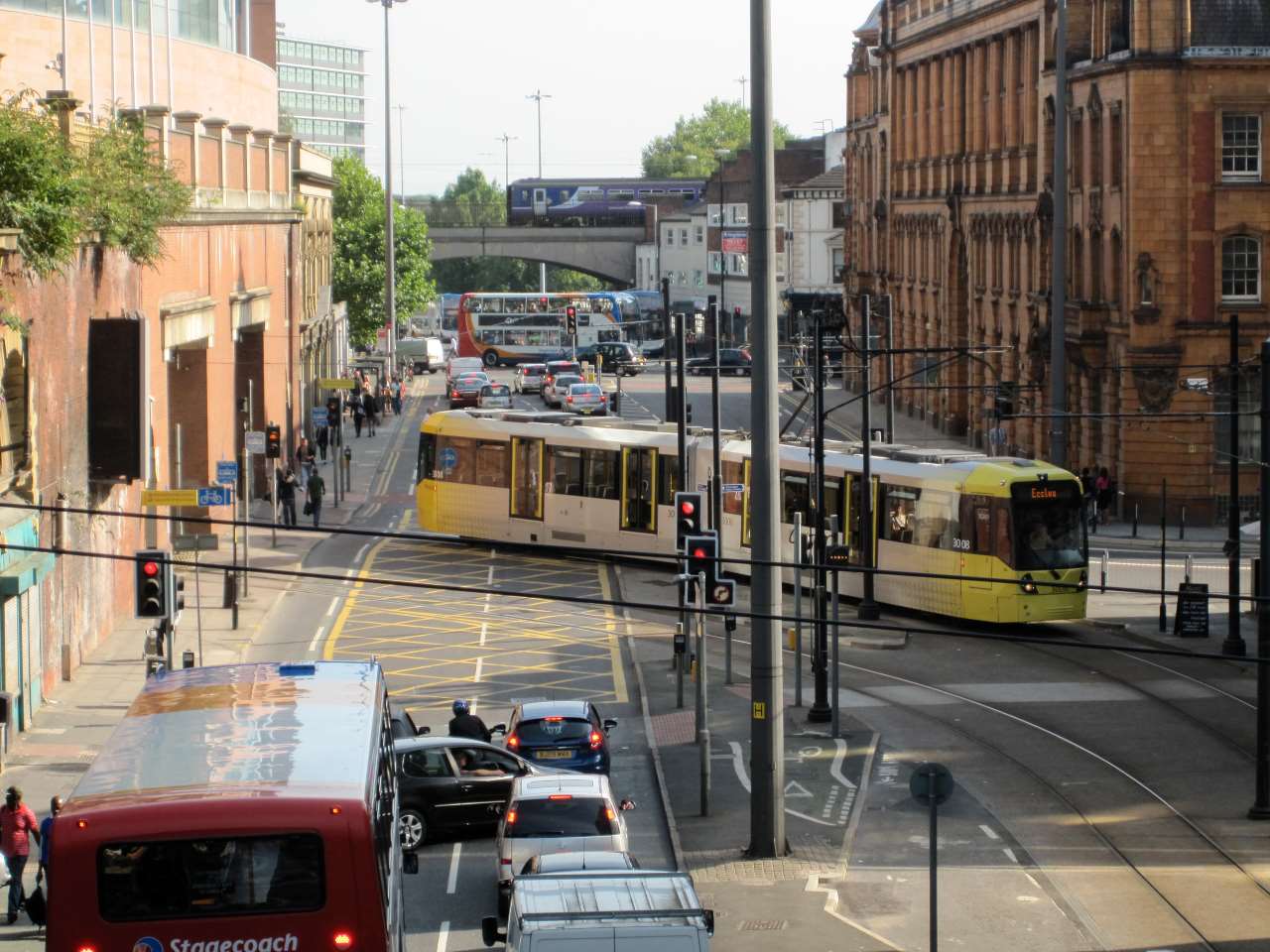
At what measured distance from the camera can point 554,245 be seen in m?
136

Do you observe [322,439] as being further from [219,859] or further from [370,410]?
[219,859]

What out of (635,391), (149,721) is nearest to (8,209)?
(149,721)

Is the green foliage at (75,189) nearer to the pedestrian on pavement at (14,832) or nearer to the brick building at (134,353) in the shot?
the brick building at (134,353)

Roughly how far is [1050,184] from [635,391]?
3865cm

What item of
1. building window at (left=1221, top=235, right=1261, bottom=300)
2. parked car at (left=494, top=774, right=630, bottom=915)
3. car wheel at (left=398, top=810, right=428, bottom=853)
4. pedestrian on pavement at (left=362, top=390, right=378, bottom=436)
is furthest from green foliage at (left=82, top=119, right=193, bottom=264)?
pedestrian on pavement at (left=362, top=390, right=378, bottom=436)

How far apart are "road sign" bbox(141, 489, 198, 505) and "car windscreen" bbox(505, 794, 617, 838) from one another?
13430mm

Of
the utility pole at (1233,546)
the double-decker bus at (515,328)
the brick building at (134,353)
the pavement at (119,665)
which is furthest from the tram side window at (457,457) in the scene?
the double-decker bus at (515,328)

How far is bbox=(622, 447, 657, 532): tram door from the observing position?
40250mm

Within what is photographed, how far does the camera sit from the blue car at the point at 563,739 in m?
23.7

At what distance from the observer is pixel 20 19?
Answer: 46.6 m

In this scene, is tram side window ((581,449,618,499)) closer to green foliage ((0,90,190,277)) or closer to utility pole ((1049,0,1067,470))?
green foliage ((0,90,190,277))

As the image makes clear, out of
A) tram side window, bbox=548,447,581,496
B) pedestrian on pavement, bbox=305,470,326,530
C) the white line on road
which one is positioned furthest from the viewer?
pedestrian on pavement, bbox=305,470,326,530

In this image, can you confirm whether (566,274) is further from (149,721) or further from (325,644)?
(149,721)

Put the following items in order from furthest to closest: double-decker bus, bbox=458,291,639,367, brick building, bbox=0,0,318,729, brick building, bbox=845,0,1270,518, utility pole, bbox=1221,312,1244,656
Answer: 1. double-decker bus, bbox=458,291,639,367
2. brick building, bbox=845,0,1270,518
3. utility pole, bbox=1221,312,1244,656
4. brick building, bbox=0,0,318,729
